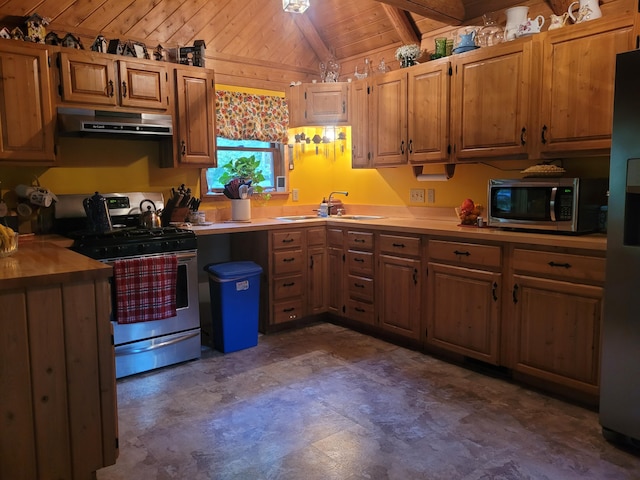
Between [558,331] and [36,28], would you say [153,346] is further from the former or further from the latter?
[558,331]

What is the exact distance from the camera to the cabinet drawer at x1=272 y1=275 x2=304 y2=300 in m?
4.17

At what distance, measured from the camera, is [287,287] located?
13.9 feet

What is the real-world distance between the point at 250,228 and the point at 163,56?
1.50 meters

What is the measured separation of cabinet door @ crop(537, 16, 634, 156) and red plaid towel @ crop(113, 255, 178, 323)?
2616mm

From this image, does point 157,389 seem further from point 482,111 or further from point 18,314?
point 482,111

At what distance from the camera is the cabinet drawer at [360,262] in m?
4.10

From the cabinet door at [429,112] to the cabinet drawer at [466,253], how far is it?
74 centimetres

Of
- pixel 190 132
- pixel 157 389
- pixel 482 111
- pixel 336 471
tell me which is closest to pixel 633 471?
pixel 336 471

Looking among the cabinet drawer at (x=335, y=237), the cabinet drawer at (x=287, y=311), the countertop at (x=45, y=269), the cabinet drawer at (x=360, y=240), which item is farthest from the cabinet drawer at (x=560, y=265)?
the countertop at (x=45, y=269)

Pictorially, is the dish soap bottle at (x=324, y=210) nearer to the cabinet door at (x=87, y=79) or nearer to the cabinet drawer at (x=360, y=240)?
the cabinet drawer at (x=360, y=240)

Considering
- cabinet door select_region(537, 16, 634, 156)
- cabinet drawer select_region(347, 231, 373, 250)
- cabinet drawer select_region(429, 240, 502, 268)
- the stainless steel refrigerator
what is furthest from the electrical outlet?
the stainless steel refrigerator

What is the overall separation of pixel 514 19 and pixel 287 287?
262 cm

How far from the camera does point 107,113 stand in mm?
3504

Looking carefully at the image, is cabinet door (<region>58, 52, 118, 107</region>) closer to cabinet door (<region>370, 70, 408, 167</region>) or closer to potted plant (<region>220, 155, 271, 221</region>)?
potted plant (<region>220, 155, 271, 221</region>)
